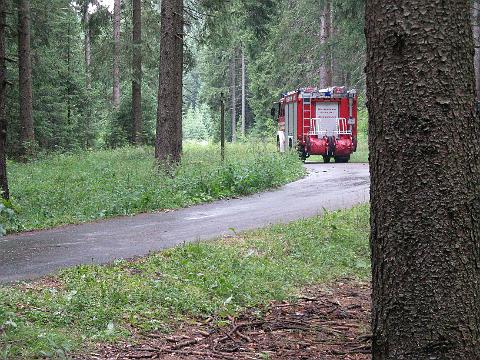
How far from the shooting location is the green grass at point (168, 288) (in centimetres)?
499

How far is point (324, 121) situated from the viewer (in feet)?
84.0

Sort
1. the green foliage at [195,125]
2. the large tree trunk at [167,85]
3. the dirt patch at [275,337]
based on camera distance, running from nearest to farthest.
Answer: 1. the dirt patch at [275,337]
2. the large tree trunk at [167,85]
3. the green foliage at [195,125]

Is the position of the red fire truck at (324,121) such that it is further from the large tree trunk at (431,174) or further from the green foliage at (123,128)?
the large tree trunk at (431,174)

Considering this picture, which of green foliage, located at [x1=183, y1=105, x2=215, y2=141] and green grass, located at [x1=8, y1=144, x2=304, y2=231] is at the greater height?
green foliage, located at [x1=183, y1=105, x2=215, y2=141]

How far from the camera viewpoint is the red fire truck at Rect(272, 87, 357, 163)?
25.3 meters

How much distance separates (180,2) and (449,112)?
15.4 metres

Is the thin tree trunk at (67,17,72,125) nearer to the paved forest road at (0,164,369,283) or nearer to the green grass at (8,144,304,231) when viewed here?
the green grass at (8,144,304,231)

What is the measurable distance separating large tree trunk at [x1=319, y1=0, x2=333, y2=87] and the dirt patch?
23217 mm

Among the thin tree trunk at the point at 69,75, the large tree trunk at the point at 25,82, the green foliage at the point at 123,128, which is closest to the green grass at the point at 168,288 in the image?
the large tree trunk at the point at 25,82

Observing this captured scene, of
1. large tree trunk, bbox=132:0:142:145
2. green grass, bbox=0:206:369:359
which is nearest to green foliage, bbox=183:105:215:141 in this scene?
large tree trunk, bbox=132:0:142:145

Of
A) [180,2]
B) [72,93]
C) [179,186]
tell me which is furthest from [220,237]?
[72,93]

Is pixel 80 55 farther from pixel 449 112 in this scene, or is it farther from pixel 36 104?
pixel 449 112

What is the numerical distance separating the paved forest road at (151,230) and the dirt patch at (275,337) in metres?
2.67

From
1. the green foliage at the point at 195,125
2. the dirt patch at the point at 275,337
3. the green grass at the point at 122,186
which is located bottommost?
the dirt patch at the point at 275,337
